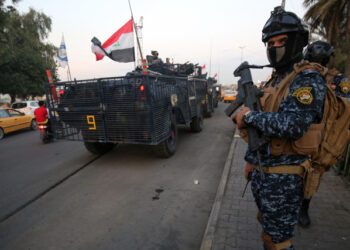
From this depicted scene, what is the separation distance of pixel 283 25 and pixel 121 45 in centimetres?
564

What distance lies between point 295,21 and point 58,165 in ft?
17.2

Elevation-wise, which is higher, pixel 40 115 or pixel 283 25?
pixel 283 25

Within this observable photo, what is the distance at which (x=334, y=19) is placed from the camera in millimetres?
10031

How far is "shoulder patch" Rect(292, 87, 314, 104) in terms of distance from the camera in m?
1.18

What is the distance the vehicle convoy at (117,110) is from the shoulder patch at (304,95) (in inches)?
116

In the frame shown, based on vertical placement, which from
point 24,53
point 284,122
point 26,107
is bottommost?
point 26,107

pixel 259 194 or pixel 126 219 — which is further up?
pixel 259 194

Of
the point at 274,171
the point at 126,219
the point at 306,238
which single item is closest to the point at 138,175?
the point at 126,219

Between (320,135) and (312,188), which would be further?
(312,188)

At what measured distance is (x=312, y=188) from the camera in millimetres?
1391

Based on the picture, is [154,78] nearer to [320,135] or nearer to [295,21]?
[295,21]

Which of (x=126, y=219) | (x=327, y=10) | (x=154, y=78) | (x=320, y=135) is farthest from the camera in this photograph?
(x=327, y=10)

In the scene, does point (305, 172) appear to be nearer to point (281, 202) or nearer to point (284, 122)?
point (281, 202)

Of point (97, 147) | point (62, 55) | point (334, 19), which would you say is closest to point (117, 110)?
point (97, 147)
